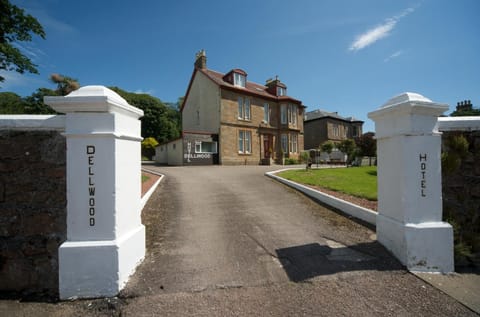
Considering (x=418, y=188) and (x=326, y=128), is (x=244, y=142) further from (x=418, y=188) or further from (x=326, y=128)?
(x=326, y=128)

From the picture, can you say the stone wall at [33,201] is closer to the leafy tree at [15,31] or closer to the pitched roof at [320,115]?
the leafy tree at [15,31]

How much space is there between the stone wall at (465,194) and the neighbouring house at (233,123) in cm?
1785

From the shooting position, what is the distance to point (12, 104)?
30.3m

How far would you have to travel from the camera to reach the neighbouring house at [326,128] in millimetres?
36625

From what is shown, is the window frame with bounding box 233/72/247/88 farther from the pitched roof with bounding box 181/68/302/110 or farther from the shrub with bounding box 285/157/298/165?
the shrub with bounding box 285/157/298/165

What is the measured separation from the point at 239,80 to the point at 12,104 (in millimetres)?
32527

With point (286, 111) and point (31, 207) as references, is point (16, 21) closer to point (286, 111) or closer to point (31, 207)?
point (31, 207)

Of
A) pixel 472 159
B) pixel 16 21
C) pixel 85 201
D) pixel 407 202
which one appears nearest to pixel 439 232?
pixel 407 202

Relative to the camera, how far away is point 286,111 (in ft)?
82.2

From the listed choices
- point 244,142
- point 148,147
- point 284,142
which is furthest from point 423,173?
point 148,147

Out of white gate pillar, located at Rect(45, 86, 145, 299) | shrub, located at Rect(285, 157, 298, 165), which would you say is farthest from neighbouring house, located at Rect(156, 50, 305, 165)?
white gate pillar, located at Rect(45, 86, 145, 299)

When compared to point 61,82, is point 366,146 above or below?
below

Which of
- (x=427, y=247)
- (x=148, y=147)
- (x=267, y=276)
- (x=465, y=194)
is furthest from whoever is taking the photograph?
(x=148, y=147)

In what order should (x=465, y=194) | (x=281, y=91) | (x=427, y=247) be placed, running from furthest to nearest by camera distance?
(x=281, y=91)
(x=465, y=194)
(x=427, y=247)
